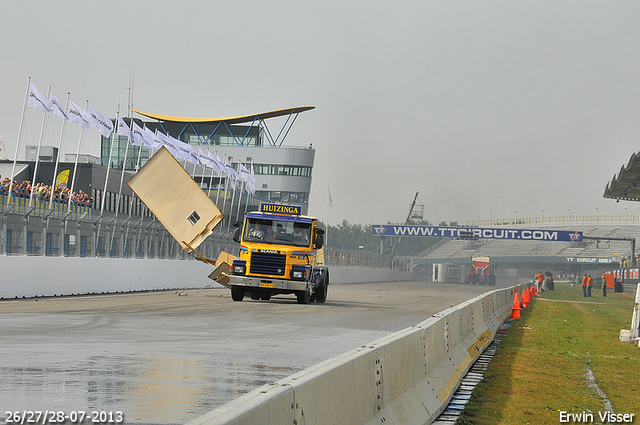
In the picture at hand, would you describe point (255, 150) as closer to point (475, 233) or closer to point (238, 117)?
point (238, 117)

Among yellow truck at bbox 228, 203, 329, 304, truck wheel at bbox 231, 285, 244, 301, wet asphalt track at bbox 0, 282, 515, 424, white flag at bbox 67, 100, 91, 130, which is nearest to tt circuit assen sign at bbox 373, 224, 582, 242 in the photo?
white flag at bbox 67, 100, 91, 130

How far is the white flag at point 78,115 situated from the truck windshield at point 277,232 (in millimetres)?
15681

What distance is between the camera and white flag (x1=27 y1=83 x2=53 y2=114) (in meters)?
33.2

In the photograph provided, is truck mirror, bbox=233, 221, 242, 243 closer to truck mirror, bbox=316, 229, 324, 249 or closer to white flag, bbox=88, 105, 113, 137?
truck mirror, bbox=316, 229, 324, 249

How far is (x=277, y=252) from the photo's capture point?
24938 millimetres

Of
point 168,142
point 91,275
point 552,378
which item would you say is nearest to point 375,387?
point 552,378

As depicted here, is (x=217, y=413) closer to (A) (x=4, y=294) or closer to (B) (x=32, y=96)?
(A) (x=4, y=294)

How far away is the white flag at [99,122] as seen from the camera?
40.0 meters

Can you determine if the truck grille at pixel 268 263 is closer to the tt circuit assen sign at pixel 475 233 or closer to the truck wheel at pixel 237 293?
the truck wheel at pixel 237 293

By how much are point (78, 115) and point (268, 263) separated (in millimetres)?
17594

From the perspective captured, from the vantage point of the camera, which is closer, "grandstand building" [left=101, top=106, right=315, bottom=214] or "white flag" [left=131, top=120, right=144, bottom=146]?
"white flag" [left=131, top=120, right=144, bottom=146]

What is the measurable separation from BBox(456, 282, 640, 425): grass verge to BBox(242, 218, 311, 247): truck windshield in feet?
23.6

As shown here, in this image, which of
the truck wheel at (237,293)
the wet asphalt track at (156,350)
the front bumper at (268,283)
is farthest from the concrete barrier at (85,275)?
the front bumper at (268,283)

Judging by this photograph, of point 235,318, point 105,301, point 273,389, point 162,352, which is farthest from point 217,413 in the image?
point 105,301
